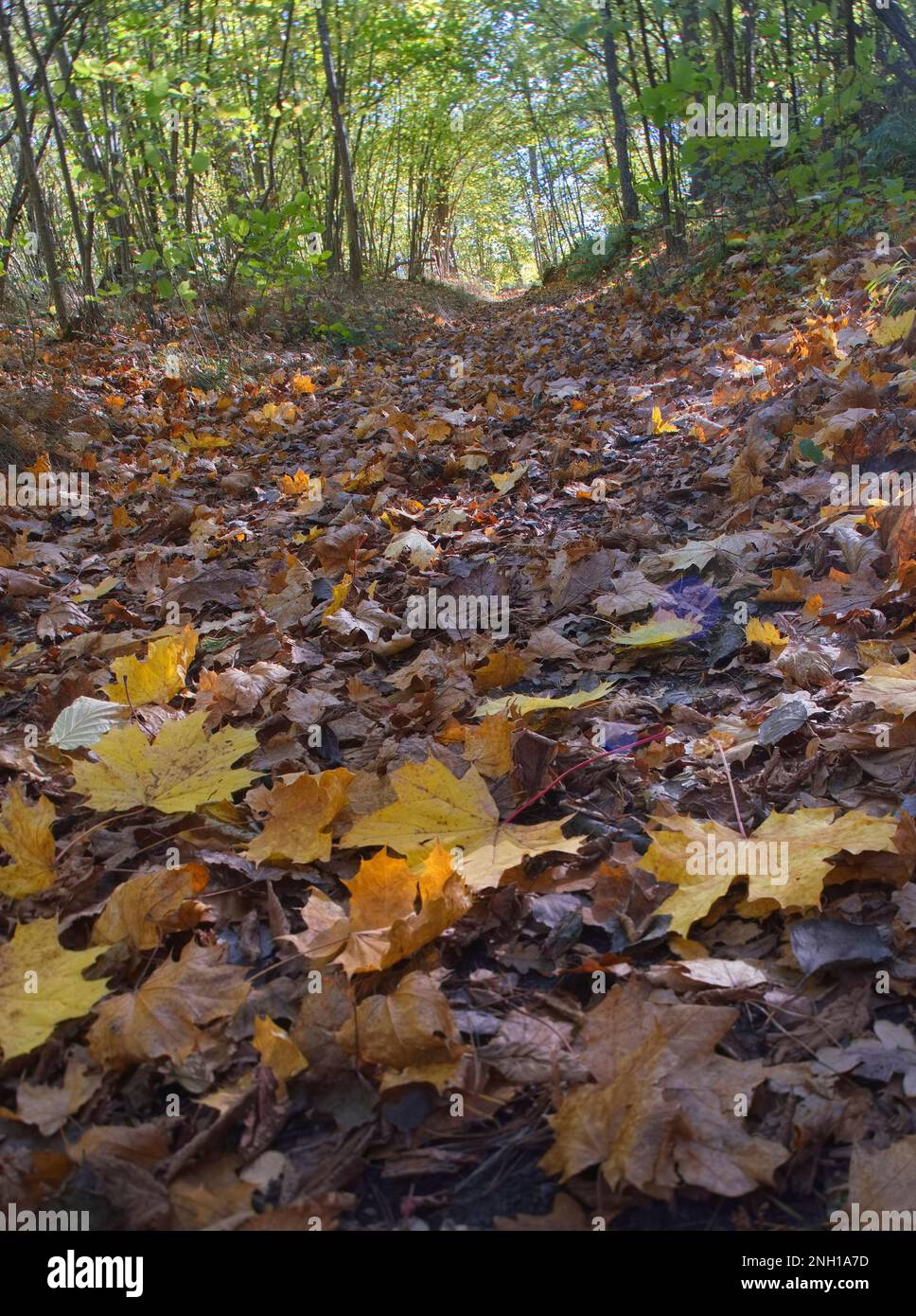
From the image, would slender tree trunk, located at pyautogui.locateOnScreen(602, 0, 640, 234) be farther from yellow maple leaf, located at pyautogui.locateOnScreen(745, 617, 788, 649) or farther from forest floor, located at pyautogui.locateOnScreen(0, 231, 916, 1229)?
yellow maple leaf, located at pyautogui.locateOnScreen(745, 617, 788, 649)

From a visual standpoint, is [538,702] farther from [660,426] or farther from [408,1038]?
[660,426]

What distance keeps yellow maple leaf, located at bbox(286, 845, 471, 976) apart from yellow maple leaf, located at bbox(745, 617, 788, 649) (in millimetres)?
1181

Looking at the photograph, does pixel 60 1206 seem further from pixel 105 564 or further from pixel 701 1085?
pixel 105 564

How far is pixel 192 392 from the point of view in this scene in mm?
7000

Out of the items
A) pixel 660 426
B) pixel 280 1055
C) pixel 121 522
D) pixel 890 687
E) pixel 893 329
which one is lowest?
pixel 280 1055

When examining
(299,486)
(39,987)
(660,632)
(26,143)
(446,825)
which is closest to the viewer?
(39,987)

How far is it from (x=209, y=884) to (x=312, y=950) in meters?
0.34

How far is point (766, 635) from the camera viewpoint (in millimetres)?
2236

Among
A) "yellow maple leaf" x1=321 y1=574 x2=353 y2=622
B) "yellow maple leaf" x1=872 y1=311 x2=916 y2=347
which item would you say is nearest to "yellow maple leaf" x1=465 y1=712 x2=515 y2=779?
"yellow maple leaf" x1=321 y1=574 x2=353 y2=622

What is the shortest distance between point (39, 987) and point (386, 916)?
1.79 ft

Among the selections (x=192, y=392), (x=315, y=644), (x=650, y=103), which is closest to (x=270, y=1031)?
(x=315, y=644)

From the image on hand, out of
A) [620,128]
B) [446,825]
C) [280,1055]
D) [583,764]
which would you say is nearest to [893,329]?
[583,764]

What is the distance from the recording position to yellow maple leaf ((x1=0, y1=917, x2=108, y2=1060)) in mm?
1285

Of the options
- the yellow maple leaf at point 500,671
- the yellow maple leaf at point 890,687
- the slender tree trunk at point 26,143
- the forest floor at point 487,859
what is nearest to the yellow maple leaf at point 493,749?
the forest floor at point 487,859
